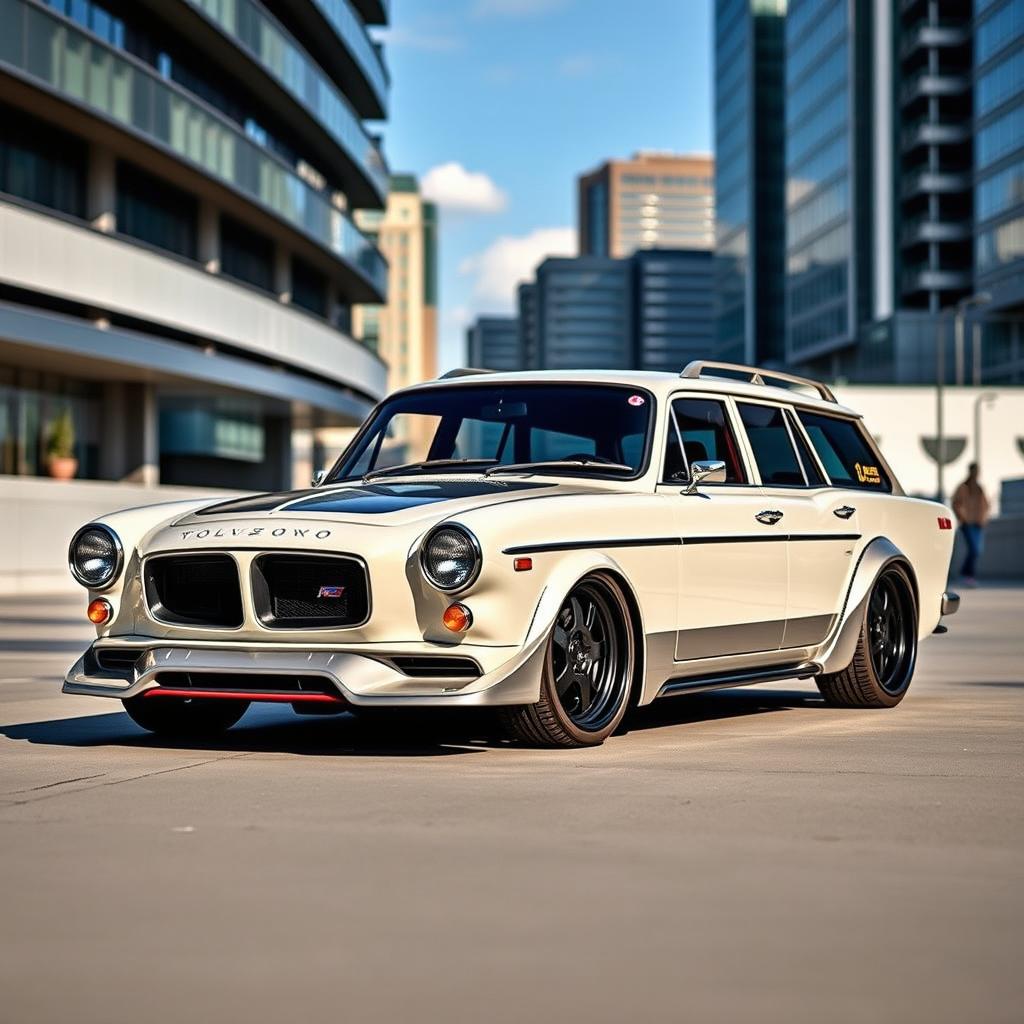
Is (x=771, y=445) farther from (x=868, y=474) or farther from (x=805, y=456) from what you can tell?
(x=868, y=474)

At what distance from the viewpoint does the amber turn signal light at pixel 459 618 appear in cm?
725

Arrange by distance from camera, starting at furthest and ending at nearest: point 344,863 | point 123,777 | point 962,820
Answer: point 123,777 → point 962,820 → point 344,863

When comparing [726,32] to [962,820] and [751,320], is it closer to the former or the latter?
[751,320]

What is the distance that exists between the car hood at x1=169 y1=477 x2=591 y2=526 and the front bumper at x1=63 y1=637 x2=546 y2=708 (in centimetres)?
55

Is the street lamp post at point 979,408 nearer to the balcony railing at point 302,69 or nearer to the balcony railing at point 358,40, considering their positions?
the balcony railing at point 302,69

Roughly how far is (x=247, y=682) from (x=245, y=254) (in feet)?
129

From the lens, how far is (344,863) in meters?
5.13

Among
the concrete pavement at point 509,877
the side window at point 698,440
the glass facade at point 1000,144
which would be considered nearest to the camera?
the concrete pavement at point 509,877

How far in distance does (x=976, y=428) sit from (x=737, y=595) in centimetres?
6759

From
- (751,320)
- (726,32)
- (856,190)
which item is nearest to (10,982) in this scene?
(856,190)

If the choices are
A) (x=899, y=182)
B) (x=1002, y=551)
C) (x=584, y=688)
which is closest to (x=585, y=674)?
(x=584, y=688)

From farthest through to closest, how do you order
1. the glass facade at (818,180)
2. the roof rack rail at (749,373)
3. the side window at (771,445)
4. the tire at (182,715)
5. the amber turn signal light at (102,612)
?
the glass facade at (818,180) < the side window at (771,445) < the roof rack rail at (749,373) < the tire at (182,715) < the amber turn signal light at (102,612)

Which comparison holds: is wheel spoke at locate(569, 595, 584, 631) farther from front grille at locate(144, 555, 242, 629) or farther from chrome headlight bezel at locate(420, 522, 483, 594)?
front grille at locate(144, 555, 242, 629)

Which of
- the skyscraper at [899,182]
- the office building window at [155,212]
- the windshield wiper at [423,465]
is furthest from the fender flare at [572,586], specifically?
the skyscraper at [899,182]
